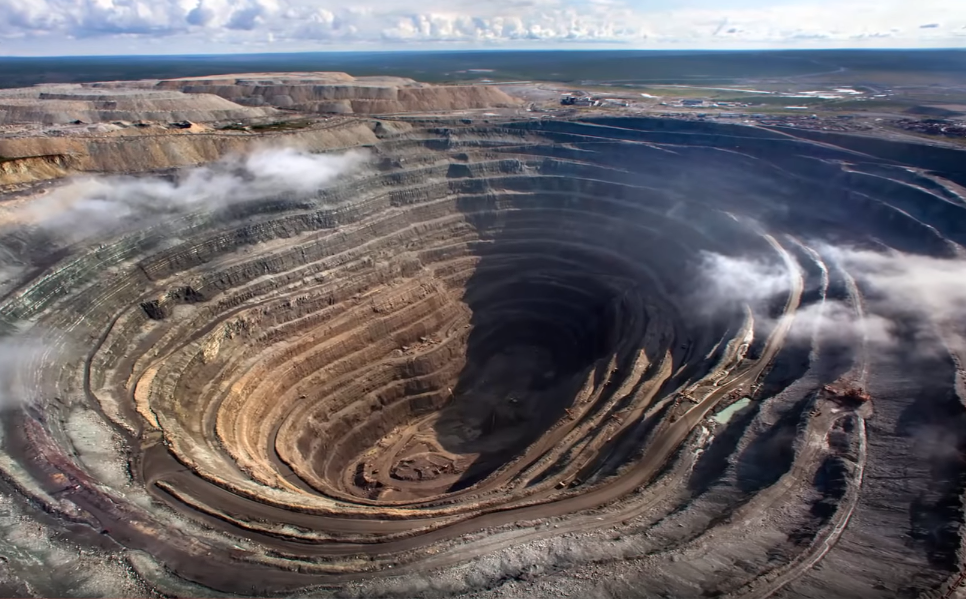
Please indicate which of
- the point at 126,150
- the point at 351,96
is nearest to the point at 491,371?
the point at 126,150

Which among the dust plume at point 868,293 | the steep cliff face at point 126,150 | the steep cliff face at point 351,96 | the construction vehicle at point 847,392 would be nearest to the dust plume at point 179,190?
the steep cliff face at point 126,150

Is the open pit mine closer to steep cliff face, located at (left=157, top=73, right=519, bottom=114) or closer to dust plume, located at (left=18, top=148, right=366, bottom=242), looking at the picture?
dust plume, located at (left=18, top=148, right=366, bottom=242)

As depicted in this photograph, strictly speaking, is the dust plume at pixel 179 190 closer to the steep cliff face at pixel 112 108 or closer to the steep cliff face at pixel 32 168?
the steep cliff face at pixel 32 168

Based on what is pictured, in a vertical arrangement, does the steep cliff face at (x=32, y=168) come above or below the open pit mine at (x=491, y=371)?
above

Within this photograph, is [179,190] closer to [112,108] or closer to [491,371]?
[491,371]

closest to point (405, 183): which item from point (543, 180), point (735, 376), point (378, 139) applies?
point (378, 139)

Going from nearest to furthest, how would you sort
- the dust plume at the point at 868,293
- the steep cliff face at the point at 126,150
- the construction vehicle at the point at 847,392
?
the construction vehicle at the point at 847,392, the dust plume at the point at 868,293, the steep cliff face at the point at 126,150

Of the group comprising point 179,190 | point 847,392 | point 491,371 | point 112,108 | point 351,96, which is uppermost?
point 351,96

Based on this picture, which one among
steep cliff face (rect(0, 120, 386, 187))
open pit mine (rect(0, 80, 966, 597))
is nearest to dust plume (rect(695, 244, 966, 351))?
open pit mine (rect(0, 80, 966, 597))

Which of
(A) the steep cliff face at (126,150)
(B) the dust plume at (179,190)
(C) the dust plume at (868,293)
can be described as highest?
(A) the steep cliff face at (126,150)

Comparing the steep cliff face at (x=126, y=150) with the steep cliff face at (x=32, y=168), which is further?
the steep cliff face at (x=126, y=150)
